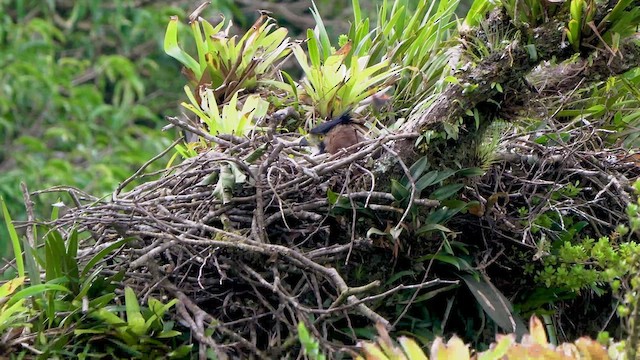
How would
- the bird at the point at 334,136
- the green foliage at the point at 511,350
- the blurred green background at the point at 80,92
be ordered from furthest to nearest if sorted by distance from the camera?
the blurred green background at the point at 80,92 → the bird at the point at 334,136 → the green foliage at the point at 511,350

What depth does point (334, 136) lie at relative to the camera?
1986 millimetres

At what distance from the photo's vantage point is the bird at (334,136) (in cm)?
198

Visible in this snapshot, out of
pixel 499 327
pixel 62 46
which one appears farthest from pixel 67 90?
pixel 499 327

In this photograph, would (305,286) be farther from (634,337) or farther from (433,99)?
(634,337)

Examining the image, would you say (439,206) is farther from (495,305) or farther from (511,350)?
(511,350)

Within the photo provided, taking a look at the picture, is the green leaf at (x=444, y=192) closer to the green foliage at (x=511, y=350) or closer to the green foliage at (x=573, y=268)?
the green foliage at (x=573, y=268)

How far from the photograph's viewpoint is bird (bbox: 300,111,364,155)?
6.50ft

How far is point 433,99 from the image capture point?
6.26ft

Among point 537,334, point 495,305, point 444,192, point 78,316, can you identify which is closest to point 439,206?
point 444,192

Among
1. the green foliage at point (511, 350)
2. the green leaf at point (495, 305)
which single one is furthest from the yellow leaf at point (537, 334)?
the green leaf at point (495, 305)

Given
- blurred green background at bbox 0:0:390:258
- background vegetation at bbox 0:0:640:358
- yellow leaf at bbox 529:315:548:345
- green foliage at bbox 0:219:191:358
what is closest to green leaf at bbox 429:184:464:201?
background vegetation at bbox 0:0:640:358

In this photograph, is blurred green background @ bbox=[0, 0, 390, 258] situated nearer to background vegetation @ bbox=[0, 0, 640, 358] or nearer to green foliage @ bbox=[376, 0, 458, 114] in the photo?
green foliage @ bbox=[376, 0, 458, 114]

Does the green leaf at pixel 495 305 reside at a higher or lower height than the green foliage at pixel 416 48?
lower

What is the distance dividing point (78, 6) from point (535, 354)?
4.96 m
